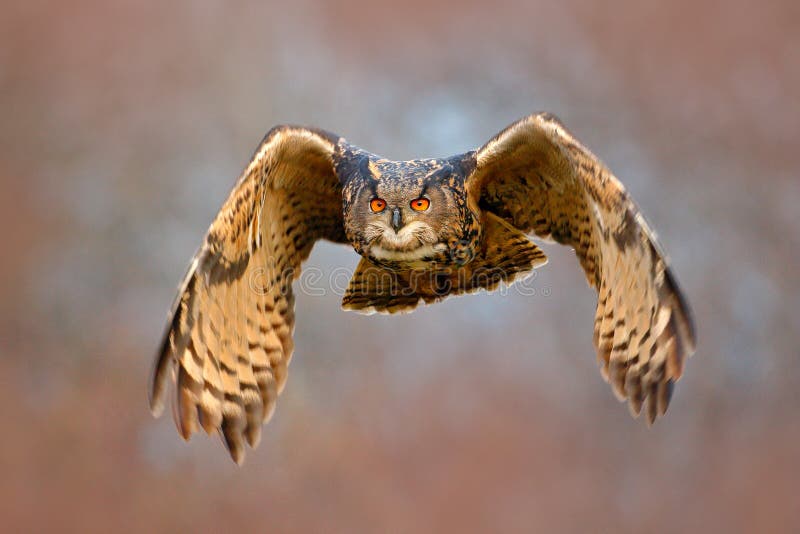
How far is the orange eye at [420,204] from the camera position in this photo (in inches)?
202

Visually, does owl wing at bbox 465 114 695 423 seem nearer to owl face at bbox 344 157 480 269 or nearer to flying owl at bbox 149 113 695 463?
flying owl at bbox 149 113 695 463

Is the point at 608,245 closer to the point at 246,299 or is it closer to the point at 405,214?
the point at 405,214

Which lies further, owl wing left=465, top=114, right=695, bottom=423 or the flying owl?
the flying owl

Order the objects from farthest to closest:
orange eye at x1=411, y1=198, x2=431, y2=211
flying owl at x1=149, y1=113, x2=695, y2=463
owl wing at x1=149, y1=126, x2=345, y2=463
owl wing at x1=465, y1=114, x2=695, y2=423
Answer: orange eye at x1=411, y1=198, x2=431, y2=211, owl wing at x1=149, y1=126, x2=345, y2=463, flying owl at x1=149, y1=113, x2=695, y2=463, owl wing at x1=465, y1=114, x2=695, y2=423

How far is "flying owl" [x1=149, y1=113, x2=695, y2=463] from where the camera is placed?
189 inches

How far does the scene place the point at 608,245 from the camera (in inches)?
193

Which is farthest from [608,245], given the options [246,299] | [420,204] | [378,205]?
[246,299]

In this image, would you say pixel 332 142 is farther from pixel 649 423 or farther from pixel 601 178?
pixel 649 423

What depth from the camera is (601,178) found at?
4.80 meters

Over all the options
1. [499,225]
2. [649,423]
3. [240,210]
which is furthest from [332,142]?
[649,423]

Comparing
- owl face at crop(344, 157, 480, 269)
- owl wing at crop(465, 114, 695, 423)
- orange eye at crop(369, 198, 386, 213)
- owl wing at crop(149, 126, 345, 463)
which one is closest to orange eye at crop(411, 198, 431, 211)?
owl face at crop(344, 157, 480, 269)

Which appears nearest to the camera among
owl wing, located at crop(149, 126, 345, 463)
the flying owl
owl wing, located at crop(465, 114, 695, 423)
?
owl wing, located at crop(465, 114, 695, 423)

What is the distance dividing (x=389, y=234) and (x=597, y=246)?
95cm

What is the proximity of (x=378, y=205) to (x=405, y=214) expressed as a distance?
129 millimetres
